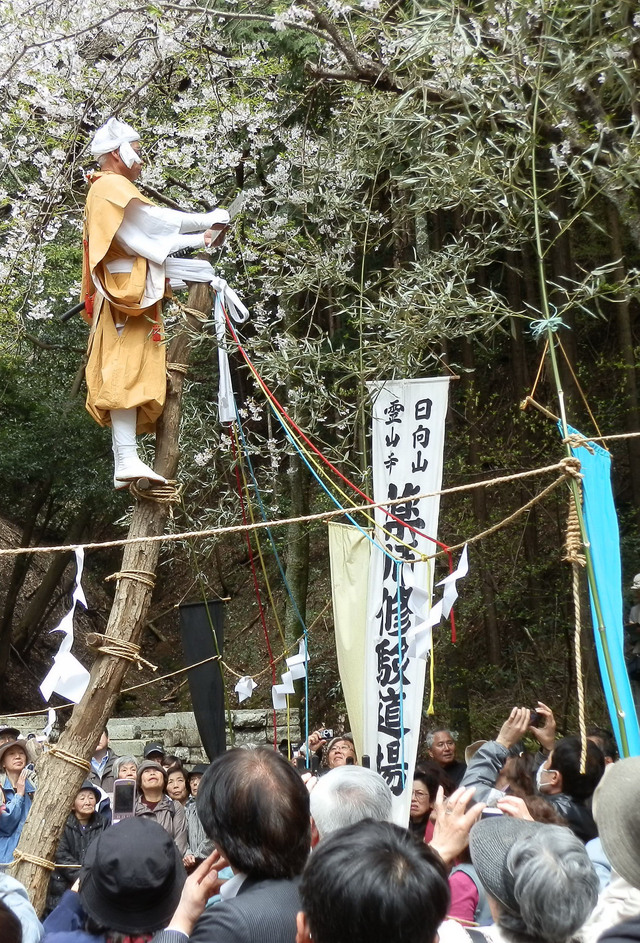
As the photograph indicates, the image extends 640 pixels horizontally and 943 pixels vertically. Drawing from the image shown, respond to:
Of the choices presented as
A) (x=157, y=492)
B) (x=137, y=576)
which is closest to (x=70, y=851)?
(x=137, y=576)

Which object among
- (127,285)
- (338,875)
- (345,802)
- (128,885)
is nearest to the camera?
(338,875)

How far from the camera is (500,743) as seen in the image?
9.98 ft

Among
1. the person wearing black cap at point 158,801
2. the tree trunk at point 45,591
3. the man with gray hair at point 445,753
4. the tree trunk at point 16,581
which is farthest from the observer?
the tree trunk at point 16,581

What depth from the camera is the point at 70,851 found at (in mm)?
4480

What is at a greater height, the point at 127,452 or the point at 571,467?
the point at 127,452

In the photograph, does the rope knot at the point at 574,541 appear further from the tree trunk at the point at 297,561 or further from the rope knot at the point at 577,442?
the tree trunk at the point at 297,561

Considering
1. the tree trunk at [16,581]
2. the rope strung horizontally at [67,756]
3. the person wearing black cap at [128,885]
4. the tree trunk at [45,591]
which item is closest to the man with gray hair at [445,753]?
the rope strung horizontally at [67,756]

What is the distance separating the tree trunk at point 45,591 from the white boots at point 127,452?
23.9ft

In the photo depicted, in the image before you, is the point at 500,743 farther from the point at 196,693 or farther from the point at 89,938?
the point at 196,693

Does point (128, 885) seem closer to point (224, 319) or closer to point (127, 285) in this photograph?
point (127, 285)

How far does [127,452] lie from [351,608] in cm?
160

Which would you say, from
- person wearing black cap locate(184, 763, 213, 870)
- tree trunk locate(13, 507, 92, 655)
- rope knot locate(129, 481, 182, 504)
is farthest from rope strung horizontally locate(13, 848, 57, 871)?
tree trunk locate(13, 507, 92, 655)

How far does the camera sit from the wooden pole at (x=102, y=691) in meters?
3.49

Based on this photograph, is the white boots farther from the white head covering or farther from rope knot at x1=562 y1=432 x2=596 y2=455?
rope knot at x1=562 y1=432 x2=596 y2=455
